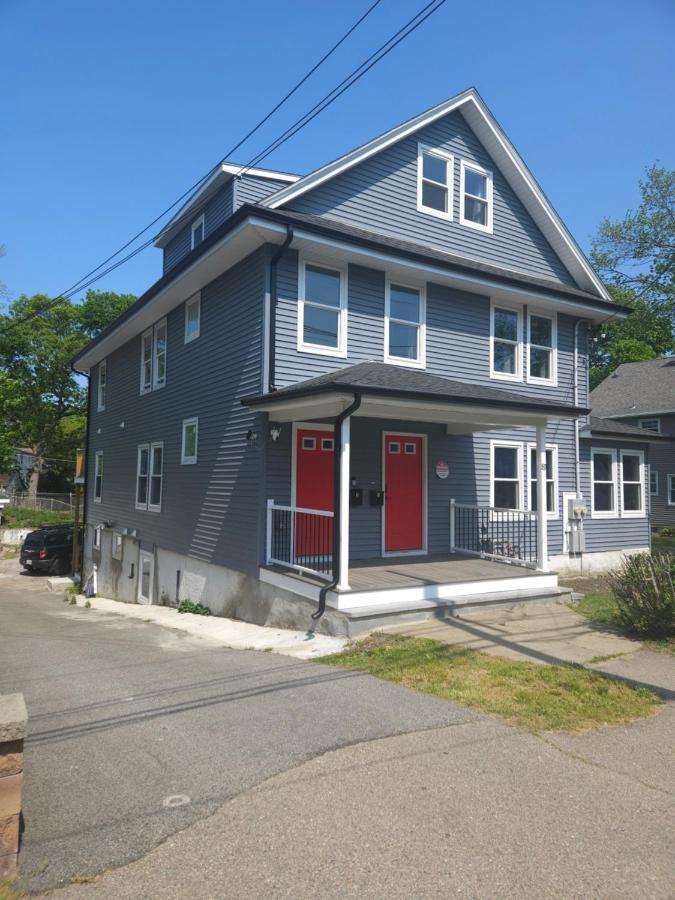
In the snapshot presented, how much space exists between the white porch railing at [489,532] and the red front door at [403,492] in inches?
31.9

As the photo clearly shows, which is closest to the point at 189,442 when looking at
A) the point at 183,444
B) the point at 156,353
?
the point at 183,444

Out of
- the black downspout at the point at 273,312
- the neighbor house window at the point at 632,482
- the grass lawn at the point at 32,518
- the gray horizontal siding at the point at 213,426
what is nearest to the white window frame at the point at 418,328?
the black downspout at the point at 273,312

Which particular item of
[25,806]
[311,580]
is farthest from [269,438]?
[25,806]

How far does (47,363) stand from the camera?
43.5 m

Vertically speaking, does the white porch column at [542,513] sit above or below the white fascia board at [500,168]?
below

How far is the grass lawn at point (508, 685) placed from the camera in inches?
202

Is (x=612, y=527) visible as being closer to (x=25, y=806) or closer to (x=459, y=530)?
(x=459, y=530)

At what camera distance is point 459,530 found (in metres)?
12.4

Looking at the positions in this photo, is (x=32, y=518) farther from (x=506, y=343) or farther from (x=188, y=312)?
(x=506, y=343)

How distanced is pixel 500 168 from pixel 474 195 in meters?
0.94

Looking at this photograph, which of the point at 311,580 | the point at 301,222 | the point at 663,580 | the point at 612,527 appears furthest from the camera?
the point at 612,527

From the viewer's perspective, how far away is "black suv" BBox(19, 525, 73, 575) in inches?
984

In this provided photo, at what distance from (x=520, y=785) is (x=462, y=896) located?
1219mm

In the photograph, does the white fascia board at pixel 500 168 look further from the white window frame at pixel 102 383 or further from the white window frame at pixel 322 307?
the white window frame at pixel 102 383
